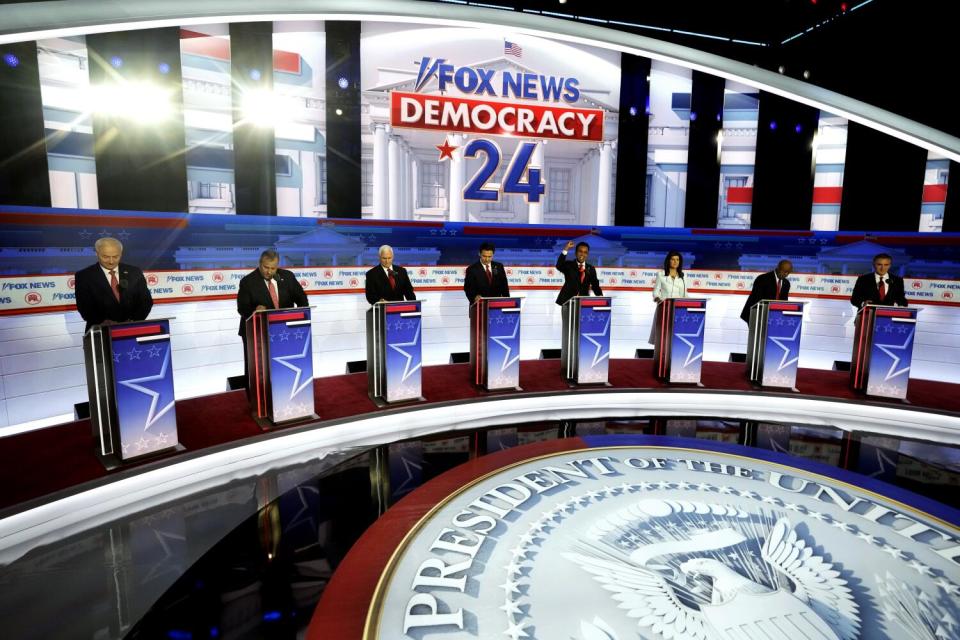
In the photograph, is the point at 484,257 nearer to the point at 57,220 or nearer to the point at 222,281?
the point at 222,281

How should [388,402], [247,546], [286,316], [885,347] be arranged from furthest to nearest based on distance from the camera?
[885,347] < [388,402] < [286,316] < [247,546]

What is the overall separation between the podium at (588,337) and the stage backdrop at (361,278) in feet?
6.53

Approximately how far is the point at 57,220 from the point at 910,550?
7114mm

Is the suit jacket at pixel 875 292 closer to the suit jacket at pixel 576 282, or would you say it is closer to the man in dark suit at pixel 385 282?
the suit jacket at pixel 576 282

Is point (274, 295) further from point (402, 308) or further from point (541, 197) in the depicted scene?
point (541, 197)

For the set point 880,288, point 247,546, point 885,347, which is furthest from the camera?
point 880,288

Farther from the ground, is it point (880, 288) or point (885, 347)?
point (880, 288)

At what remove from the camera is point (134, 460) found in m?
3.15

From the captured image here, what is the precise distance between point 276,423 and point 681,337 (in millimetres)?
3640

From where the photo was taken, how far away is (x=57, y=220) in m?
5.20

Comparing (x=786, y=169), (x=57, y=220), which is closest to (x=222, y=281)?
(x=57, y=220)

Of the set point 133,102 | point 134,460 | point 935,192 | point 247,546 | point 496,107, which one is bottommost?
point 247,546

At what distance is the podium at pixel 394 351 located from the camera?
421 cm

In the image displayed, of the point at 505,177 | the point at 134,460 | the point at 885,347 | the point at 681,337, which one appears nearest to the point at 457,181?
the point at 505,177
